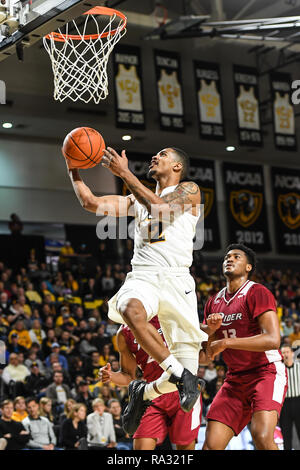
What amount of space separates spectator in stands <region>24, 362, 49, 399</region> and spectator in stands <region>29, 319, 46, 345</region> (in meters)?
1.50

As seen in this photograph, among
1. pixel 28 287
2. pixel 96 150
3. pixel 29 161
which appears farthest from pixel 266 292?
pixel 29 161

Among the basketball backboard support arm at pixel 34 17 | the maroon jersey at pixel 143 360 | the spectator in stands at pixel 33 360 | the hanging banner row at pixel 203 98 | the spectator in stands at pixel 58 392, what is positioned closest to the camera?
the basketball backboard support arm at pixel 34 17

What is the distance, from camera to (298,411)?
38.1ft

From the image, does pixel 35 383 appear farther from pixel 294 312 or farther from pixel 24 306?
pixel 294 312

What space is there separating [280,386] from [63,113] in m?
15.3

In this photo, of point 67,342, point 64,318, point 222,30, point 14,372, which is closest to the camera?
point 14,372

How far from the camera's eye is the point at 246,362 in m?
6.24

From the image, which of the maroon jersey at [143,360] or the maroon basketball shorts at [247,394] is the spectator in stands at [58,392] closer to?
the maroon jersey at [143,360]

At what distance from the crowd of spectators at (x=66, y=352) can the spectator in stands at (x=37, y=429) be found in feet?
0.05

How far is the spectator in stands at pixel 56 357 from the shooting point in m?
13.7

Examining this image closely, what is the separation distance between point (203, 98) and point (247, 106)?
139 centimetres

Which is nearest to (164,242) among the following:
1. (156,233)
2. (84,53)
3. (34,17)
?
(156,233)

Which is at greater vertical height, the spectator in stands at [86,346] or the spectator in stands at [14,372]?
the spectator in stands at [86,346]

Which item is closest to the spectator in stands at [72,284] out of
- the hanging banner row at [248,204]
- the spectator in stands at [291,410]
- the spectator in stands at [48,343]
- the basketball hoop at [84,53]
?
the spectator in stands at [48,343]
